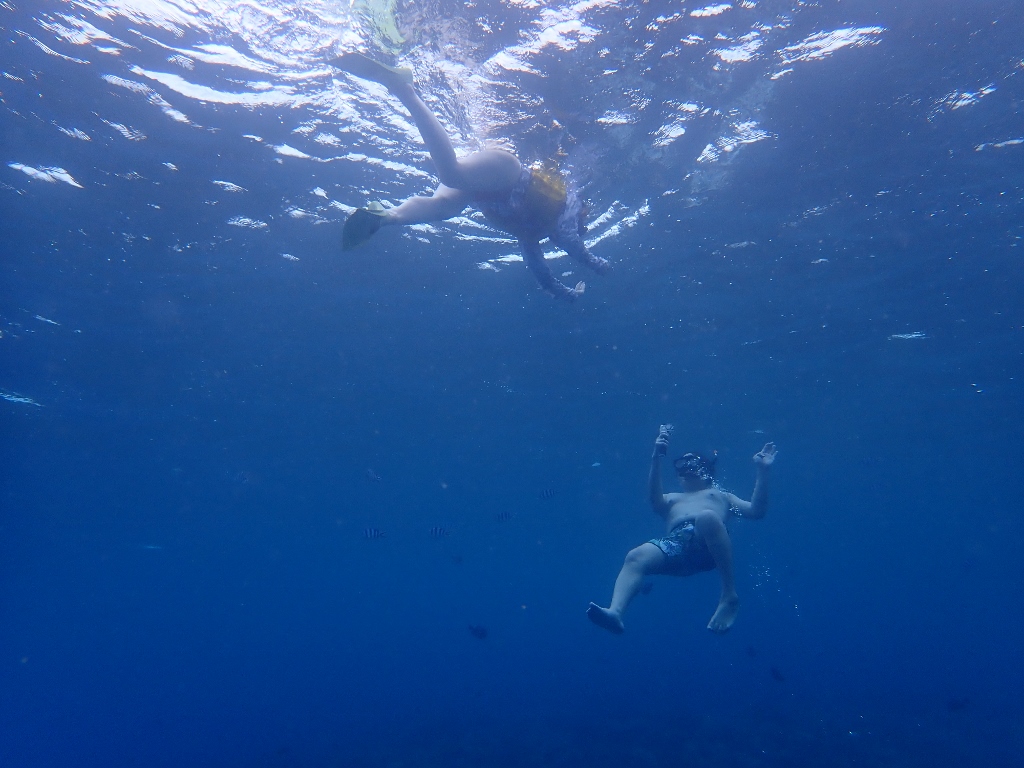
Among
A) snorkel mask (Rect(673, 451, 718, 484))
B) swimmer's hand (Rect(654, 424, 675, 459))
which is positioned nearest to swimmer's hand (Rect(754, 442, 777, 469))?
snorkel mask (Rect(673, 451, 718, 484))

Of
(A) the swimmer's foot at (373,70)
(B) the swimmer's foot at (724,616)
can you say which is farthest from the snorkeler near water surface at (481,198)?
(B) the swimmer's foot at (724,616)

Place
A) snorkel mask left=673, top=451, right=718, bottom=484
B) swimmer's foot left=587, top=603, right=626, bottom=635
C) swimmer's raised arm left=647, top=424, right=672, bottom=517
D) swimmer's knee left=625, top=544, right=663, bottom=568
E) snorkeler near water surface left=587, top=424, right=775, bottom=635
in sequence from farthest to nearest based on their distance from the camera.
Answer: snorkel mask left=673, top=451, right=718, bottom=484
swimmer's raised arm left=647, top=424, right=672, bottom=517
swimmer's knee left=625, top=544, right=663, bottom=568
snorkeler near water surface left=587, top=424, right=775, bottom=635
swimmer's foot left=587, top=603, right=626, bottom=635

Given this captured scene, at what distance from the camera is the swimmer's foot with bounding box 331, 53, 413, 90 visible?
5676mm

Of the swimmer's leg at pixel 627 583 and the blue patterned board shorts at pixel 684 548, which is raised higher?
the blue patterned board shorts at pixel 684 548

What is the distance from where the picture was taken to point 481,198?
7.02 m

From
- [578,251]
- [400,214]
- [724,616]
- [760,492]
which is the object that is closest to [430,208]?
[400,214]

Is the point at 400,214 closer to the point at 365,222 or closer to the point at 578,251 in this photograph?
the point at 365,222

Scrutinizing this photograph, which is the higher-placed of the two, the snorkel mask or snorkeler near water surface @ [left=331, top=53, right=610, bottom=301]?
snorkeler near water surface @ [left=331, top=53, right=610, bottom=301]

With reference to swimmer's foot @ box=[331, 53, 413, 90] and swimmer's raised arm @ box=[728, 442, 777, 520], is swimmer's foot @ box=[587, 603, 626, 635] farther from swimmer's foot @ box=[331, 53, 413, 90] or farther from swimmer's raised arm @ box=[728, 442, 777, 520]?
swimmer's foot @ box=[331, 53, 413, 90]

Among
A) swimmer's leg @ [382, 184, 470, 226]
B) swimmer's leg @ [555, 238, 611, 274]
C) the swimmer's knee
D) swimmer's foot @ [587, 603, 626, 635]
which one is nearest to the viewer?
swimmer's leg @ [382, 184, 470, 226]

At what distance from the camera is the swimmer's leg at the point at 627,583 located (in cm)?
667

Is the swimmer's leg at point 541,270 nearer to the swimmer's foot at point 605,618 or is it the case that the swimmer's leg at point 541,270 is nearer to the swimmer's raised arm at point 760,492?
the swimmer's raised arm at point 760,492

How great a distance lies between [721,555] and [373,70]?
730 centimetres

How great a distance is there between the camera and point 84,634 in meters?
102
